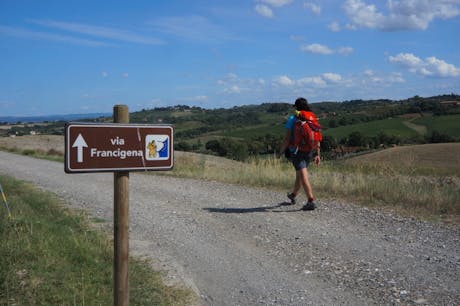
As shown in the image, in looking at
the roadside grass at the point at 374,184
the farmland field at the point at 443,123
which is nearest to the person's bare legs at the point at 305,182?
the roadside grass at the point at 374,184

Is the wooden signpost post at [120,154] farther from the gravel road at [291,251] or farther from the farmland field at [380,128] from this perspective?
the farmland field at [380,128]

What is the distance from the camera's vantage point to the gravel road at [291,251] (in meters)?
4.23

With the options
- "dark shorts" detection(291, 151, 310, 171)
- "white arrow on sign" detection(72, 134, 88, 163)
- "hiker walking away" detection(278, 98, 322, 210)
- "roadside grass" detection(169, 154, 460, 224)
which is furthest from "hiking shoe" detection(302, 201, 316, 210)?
"white arrow on sign" detection(72, 134, 88, 163)

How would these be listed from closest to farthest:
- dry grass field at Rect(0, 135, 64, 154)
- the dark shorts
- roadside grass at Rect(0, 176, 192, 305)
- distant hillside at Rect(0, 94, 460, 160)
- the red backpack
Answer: roadside grass at Rect(0, 176, 192, 305) < the red backpack < the dark shorts < distant hillside at Rect(0, 94, 460, 160) < dry grass field at Rect(0, 135, 64, 154)

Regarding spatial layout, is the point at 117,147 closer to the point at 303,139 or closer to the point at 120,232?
the point at 120,232

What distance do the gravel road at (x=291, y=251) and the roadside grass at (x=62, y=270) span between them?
0.40 m

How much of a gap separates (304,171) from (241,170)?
14.8 ft

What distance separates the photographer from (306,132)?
23.7ft

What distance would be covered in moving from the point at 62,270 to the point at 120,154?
1961 mm

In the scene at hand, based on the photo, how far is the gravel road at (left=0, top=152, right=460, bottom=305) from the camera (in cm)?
423

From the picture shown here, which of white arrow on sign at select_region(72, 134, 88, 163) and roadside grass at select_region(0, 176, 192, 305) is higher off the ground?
white arrow on sign at select_region(72, 134, 88, 163)

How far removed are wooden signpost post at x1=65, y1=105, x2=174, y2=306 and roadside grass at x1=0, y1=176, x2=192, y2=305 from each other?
95 cm

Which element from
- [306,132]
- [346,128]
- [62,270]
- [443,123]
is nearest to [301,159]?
[306,132]

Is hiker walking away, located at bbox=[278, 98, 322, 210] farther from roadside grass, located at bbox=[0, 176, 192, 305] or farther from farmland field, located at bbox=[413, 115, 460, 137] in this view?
farmland field, located at bbox=[413, 115, 460, 137]
